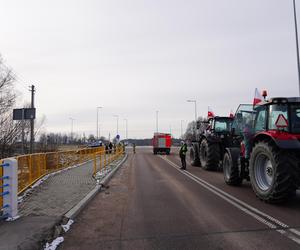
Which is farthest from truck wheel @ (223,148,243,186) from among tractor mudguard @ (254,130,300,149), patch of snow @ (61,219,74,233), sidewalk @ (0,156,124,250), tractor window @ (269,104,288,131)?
patch of snow @ (61,219,74,233)

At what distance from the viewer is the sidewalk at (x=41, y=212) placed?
5.61 meters

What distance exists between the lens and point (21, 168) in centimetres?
1035

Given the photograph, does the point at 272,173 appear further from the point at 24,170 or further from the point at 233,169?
the point at 24,170

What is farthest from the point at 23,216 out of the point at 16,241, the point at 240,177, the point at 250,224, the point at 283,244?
the point at 240,177

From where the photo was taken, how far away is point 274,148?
8.60m

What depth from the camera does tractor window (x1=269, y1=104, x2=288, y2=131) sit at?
8.96m

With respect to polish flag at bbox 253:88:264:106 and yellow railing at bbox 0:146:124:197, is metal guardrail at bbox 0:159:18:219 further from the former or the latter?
polish flag at bbox 253:88:264:106

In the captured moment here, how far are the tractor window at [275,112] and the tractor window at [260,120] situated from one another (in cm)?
37

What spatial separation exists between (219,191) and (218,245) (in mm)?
5562

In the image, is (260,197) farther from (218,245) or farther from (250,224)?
(218,245)

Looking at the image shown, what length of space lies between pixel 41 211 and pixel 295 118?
261 inches

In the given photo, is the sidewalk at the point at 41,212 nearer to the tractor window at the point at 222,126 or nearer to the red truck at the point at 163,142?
the tractor window at the point at 222,126

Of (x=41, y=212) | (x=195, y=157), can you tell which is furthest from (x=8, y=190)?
(x=195, y=157)

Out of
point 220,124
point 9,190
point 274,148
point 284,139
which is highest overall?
point 220,124
